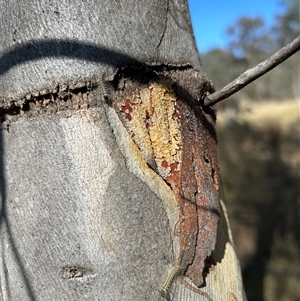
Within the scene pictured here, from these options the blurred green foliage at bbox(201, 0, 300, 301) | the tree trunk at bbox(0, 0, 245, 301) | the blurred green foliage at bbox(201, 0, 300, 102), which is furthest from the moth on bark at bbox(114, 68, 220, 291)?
the blurred green foliage at bbox(201, 0, 300, 102)

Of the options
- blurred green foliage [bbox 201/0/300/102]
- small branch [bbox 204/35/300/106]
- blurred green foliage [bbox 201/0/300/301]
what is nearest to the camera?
small branch [bbox 204/35/300/106]

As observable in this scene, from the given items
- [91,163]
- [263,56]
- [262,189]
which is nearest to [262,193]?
[262,189]

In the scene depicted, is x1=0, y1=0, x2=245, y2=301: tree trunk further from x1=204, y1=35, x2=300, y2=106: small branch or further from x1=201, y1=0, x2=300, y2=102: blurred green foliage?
x1=201, y1=0, x2=300, y2=102: blurred green foliage

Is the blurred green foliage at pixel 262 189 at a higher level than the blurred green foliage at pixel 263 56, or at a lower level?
lower

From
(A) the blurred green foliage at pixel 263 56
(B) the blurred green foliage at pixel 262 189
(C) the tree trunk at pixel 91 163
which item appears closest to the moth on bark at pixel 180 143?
(C) the tree trunk at pixel 91 163

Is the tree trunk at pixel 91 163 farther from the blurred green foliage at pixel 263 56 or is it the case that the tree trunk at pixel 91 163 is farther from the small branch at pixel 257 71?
the blurred green foliage at pixel 263 56

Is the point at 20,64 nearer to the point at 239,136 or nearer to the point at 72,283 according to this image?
the point at 72,283
